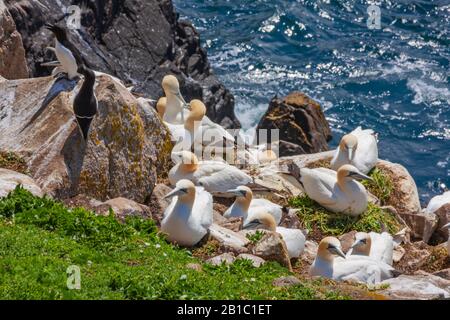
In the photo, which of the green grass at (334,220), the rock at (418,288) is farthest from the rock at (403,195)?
the rock at (418,288)

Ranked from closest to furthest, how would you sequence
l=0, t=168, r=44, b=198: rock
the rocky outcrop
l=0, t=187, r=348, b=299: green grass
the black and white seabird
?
1. l=0, t=187, r=348, b=299: green grass
2. l=0, t=168, r=44, b=198: rock
3. the black and white seabird
4. the rocky outcrop

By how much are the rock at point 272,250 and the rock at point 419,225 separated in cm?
540

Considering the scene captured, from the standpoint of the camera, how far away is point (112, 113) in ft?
55.1

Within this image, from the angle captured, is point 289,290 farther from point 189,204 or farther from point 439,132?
point 439,132

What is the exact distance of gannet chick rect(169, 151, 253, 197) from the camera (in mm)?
17969

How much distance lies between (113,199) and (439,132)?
71.5 ft

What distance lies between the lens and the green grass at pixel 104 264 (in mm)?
11055

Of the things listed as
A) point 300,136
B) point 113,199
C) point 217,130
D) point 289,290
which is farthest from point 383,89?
point 289,290

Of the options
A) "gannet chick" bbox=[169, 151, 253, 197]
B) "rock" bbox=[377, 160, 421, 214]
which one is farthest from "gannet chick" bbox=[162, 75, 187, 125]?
"rock" bbox=[377, 160, 421, 214]

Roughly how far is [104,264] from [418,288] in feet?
12.7

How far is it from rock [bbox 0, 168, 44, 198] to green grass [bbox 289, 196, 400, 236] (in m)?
5.09

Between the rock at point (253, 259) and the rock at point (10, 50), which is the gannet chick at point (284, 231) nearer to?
the rock at point (253, 259)

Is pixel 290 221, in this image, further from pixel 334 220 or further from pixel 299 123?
pixel 299 123

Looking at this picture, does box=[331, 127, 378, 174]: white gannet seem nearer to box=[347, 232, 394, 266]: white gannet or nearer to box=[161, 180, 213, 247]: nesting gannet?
box=[347, 232, 394, 266]: white gannet
